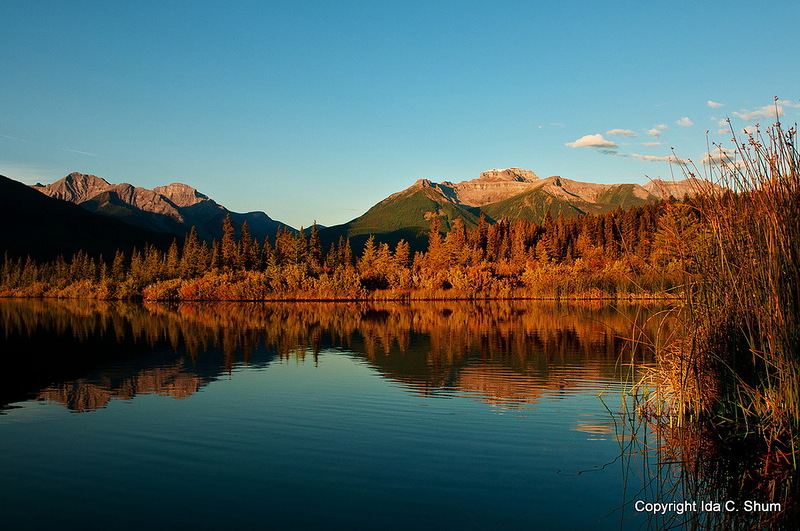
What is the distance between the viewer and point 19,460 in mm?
11570

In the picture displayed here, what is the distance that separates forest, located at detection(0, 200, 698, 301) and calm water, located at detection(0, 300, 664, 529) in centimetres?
5757

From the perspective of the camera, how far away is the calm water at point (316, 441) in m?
9.05

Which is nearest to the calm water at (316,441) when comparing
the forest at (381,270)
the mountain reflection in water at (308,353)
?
the mountain reflection in water at (308,353)

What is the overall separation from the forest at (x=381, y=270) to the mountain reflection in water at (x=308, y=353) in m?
40.4

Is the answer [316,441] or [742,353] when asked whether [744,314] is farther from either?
[316,441]

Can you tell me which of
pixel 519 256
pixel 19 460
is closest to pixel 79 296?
pixel 519 256

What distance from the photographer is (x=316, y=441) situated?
13.0 m

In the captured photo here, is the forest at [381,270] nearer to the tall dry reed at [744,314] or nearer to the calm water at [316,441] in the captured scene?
the calm water at [316,441]

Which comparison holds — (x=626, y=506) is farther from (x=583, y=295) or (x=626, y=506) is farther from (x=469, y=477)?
(x=583, y=295)

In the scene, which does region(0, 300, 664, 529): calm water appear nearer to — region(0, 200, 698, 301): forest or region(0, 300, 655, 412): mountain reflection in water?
region(0, 300, 655, 412): mountain reflection in water

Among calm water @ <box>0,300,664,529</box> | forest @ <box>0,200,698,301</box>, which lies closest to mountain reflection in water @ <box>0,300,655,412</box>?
calm water @ <box>0,300,664,529</box>

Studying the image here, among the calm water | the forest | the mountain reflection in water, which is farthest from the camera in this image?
the forest

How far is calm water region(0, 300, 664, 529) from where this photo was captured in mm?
9047

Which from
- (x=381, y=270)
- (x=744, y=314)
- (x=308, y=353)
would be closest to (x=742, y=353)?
(x=744, y=314)
